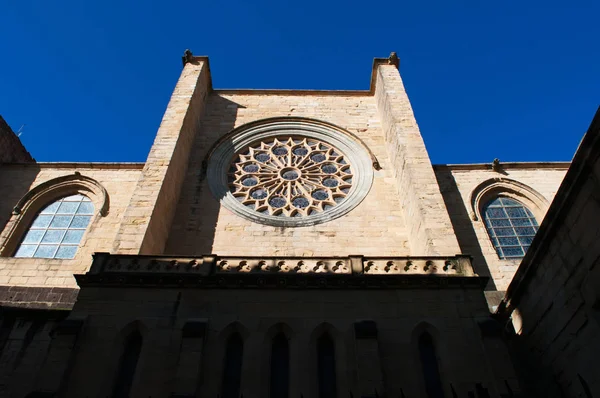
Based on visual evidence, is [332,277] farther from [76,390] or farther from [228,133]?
[228,133]

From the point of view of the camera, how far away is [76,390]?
666cm

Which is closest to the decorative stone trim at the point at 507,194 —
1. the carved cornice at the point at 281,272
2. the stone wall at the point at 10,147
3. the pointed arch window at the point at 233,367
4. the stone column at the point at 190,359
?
the carved cornice at the point at 281,272

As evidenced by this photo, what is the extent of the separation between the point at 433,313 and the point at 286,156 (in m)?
7.22

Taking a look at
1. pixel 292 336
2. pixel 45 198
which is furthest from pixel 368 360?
pixel 45 198

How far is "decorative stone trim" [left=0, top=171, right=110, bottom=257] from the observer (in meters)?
11.0

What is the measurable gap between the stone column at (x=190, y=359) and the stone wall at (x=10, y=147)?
907 centimetres

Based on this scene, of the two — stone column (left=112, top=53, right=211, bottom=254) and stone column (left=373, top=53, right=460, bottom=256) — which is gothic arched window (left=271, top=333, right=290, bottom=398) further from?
stone column (left=373, top=53, right=460, bottom=256)

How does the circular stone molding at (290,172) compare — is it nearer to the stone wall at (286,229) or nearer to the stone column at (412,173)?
the stone wall at (286,229)

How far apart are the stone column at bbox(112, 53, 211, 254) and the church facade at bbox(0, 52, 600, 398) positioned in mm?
49

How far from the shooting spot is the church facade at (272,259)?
6891mm

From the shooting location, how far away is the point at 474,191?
39.2 ft

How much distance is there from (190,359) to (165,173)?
5.06 m

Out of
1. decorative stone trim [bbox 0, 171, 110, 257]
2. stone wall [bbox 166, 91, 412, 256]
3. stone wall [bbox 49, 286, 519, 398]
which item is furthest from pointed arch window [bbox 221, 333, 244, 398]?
decorative stone trim [bbox 0, 171, 110, 257]

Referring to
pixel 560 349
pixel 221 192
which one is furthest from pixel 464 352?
pixel 221 192
